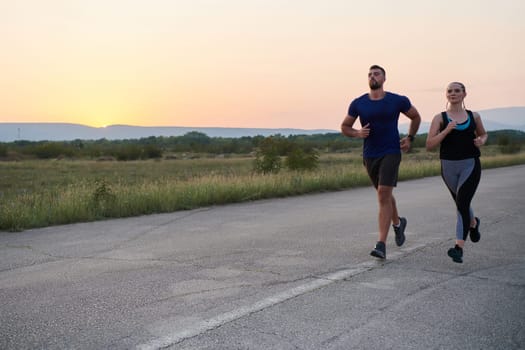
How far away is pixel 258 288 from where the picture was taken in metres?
5.24

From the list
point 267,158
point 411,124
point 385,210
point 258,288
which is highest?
point 411,124

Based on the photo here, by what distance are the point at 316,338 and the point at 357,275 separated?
1.95m

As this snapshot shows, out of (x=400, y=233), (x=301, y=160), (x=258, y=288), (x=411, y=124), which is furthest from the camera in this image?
(x=301, y=160)

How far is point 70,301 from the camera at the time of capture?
4902 millimetres

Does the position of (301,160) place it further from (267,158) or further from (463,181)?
(463,181)

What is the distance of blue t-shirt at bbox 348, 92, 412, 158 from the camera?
6500mm

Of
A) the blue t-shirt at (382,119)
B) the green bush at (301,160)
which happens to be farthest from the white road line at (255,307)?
the green bush at (301,160)

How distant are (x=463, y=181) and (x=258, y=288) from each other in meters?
2.64

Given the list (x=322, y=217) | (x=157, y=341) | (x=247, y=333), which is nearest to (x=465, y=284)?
(x=247, y=333)

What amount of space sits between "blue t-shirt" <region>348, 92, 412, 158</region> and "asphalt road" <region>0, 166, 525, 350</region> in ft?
4.15

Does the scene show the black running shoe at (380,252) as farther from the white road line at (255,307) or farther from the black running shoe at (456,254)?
the black running shoe at (456,254)

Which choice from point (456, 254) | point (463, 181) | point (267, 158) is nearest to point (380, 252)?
point (456, 254)

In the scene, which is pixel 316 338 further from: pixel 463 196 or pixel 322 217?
pixel 322 217

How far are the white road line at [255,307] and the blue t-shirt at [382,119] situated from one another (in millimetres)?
1266
